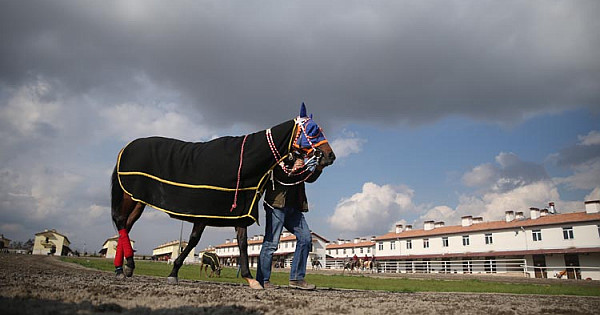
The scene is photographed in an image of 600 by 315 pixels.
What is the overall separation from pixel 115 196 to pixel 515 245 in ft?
169

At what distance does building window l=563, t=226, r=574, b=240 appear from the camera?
43.6 metres

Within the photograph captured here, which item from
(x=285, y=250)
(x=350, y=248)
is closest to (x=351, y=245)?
(x=350, y=248)

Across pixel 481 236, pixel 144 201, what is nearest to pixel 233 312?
pixel 144 201

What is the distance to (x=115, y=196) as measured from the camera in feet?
24.0

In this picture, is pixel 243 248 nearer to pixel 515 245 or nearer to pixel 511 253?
pixel 511 253

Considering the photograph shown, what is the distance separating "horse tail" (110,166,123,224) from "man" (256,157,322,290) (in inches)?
109

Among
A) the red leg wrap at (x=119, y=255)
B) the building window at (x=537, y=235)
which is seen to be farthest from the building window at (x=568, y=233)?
the red leg wrap at (x=119, y=255)

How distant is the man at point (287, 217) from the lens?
664 cm

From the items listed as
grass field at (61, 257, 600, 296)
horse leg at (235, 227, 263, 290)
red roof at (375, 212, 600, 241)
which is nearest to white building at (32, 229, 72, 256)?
red roof at (375, 212, 600, 241)

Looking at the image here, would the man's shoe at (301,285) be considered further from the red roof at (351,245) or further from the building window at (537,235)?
the red roof at (351,245)

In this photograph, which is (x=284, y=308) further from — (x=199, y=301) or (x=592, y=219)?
(x=592, y=219)

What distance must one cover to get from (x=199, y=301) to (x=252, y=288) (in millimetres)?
2393

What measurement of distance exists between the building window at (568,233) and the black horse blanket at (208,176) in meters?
48.6

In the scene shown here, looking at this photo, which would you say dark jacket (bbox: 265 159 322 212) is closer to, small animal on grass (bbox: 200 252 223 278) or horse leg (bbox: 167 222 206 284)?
horse leg (bbox: 167 222 206 284)
